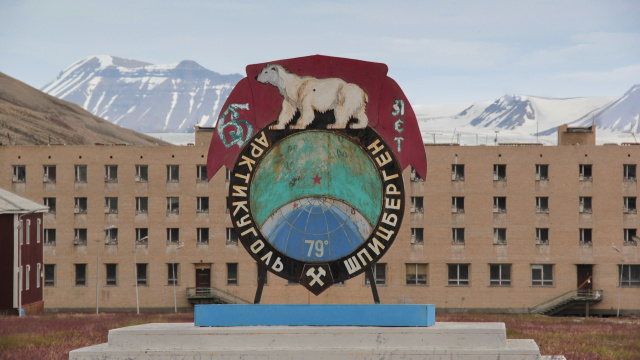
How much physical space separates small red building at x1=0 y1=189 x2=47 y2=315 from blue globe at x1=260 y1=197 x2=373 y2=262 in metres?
40.6

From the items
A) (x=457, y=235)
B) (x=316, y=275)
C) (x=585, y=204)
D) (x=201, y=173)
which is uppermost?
(x=201, y=173)

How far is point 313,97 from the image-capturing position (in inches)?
1169

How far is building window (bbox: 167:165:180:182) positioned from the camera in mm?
86062

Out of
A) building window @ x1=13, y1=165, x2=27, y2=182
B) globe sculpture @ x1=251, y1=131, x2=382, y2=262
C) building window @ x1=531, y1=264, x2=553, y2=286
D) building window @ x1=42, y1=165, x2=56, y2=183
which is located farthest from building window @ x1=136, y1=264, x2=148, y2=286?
globe sculpture @ x1=251, y1=131, x2=382, y2=262

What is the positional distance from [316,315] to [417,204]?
56392 mm

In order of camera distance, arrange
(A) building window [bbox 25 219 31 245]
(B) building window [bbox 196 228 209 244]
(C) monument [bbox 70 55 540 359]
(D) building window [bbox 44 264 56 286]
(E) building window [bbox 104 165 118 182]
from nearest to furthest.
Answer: (C) monument [bbox 70 55 540 359] < (A) building window [bbox 25 219 31 245] < (B) building window [bbox 196 228 209 244] < (E) building window [bbox 104 165 118 182] < (D) building window [bbox 44 264 56 286]

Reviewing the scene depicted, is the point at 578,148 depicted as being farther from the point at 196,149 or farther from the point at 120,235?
the point at 120,235

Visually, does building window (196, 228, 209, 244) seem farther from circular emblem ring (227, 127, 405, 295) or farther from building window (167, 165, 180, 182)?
circular emblem ring (227, 127, 405, 295)

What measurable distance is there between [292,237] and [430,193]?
55651 mm

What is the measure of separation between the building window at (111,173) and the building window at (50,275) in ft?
30.9

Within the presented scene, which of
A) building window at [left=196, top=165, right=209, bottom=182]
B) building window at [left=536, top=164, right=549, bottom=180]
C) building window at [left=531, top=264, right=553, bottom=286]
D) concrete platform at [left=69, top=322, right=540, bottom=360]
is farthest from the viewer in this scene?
building window at [left=196, top=165, right=209, bottom=182]

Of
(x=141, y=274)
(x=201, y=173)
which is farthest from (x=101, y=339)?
(x=141, y=274)

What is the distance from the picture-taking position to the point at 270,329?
2864cm

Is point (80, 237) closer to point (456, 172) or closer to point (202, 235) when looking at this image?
point (202, 235)
